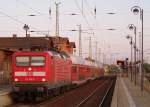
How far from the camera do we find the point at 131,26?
44.4 metres

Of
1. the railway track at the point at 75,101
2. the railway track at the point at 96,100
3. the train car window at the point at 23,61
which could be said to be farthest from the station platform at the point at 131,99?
the train car window at the point at 23,61

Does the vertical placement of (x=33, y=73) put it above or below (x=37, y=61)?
below

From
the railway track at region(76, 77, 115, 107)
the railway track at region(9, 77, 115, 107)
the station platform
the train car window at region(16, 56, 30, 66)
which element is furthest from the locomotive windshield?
the station platform

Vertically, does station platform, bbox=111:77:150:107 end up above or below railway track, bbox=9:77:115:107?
above

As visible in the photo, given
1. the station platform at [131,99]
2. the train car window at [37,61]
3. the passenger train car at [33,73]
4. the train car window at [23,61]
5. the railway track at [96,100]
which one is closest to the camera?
the station platform at [131,99]

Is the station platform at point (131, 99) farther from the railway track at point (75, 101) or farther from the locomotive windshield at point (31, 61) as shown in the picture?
the locomotive windshield at point (31, 61)

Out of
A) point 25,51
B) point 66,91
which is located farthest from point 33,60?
point 66,91

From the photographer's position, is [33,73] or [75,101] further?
[75,101]

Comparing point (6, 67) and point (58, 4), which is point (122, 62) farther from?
point (6, 67)

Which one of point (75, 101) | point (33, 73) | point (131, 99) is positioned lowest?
point (75, 101)

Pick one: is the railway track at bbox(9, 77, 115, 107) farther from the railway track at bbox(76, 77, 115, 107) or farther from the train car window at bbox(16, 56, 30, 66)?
the train car window at bbox(16, 56, 30, 66)

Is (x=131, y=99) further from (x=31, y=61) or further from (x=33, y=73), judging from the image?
(x=31, y=61)

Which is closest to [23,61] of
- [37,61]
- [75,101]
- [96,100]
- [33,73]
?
[37,61]

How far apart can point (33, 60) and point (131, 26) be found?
17689 millimetres
